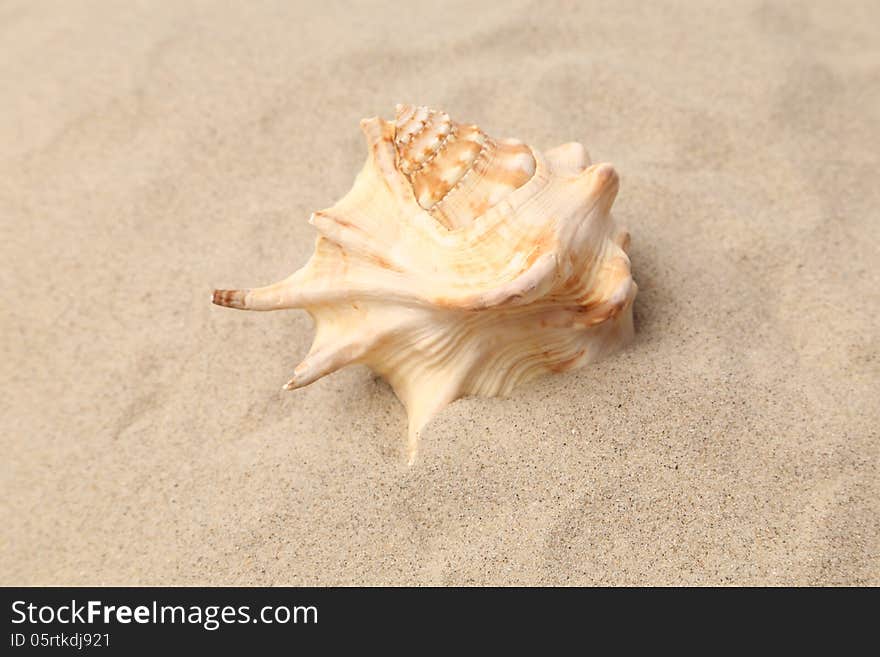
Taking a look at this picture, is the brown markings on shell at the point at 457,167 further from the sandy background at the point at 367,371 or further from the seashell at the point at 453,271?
the sandy background at the point at 367,371

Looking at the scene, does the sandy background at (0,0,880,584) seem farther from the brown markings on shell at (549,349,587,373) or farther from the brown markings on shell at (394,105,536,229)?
the brown markings on shell at (394,105,536,229)

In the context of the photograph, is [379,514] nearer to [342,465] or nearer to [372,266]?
[342,465]

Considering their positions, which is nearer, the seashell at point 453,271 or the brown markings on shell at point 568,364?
the seashell at point 453,271

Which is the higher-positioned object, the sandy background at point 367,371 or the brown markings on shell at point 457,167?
the brown markings on shell at point 457,167

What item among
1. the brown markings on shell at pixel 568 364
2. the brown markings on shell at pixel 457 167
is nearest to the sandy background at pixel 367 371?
the brown markings on shell at pixel 568 364

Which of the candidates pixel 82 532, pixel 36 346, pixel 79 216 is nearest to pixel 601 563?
pixel 82 532

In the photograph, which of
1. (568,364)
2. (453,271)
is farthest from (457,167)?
(568,364)
